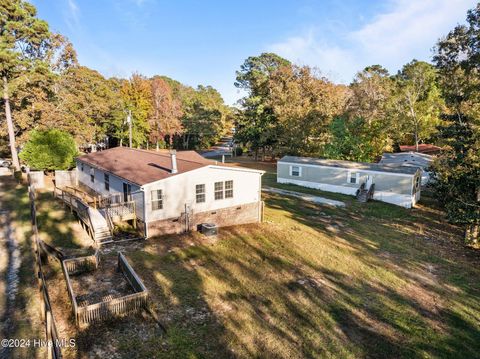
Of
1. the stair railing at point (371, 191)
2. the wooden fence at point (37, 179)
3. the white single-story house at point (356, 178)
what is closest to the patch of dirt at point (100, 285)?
the wooden fence at point (37, 179)

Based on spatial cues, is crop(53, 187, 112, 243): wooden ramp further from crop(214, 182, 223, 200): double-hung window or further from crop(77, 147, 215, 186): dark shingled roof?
crop(214, 182, 223, 200): double-hung window

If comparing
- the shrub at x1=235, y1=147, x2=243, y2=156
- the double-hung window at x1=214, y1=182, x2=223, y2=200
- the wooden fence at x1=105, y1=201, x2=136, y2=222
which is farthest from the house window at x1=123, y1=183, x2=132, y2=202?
the shrub at x1=235, y1=147, x2=243, y2=156

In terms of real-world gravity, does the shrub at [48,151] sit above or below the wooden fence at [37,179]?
above

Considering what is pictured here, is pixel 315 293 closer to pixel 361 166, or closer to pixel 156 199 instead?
pixel 156 199

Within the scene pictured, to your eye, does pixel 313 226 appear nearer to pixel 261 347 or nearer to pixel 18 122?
pixel 261 347

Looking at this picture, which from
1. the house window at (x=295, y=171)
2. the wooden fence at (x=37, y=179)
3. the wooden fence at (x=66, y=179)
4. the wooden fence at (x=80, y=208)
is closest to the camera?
the wooden fence at (x=80, y=208)

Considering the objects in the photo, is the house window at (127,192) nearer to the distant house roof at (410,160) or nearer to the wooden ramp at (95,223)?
the wooden ramp at (95,223)

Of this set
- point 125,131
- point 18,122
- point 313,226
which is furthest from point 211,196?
point 125,131
